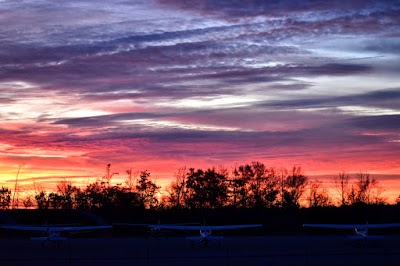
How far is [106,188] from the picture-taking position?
13325 cm

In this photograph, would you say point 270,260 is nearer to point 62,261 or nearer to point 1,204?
point 62,261

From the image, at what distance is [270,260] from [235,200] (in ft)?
266

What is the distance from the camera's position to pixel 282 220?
118 meters

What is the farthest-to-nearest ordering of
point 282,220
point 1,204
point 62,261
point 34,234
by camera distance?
1. point 1,204
2. point 282,220
3. point 34,234
4. point 62,261

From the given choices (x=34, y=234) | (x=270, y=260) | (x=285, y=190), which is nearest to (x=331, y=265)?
(x=270, y=260)

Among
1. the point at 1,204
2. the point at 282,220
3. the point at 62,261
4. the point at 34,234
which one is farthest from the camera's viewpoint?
the point at 1,204

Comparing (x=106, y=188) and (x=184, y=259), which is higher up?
(x=106, y=188)

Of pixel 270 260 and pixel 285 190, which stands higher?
pixel 285 190

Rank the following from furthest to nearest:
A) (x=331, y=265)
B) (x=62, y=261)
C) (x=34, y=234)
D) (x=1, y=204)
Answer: (x=1, y=204), (x=34, y=234), (x=62, y=261), (x=331, y=265)

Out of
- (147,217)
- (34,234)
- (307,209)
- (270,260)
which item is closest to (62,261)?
(270,260)

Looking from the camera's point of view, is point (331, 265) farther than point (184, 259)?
No

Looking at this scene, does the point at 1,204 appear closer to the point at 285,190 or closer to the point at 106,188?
the point at 106,188

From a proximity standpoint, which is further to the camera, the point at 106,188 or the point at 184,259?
the point at 106,188

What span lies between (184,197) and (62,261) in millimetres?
78874
